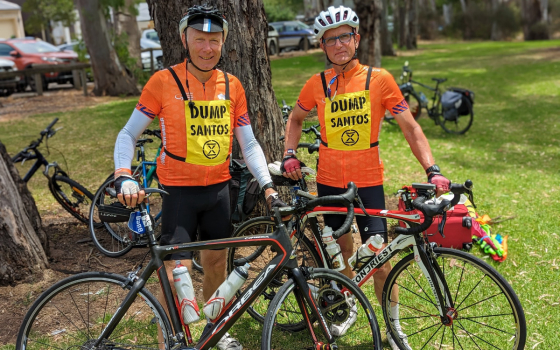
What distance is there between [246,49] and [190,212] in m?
2.24

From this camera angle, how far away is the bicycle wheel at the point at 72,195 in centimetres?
650

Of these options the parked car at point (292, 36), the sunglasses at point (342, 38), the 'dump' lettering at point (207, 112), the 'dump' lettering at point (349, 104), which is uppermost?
the parked car at point (292, 36)

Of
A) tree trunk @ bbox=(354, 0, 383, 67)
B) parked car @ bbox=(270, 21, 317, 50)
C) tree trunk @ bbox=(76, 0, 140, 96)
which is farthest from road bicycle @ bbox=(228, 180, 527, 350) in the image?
parked car @ bbox=(270, 21, 317, 50)

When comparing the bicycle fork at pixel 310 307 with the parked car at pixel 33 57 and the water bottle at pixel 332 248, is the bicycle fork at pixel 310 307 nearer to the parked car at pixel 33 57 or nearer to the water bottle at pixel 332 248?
the water bottle at pixel 332 248

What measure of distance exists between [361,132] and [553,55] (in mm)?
24373

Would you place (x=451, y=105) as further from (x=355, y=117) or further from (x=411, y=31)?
(x=411, y=31)

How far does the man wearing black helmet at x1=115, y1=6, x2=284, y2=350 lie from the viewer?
330 centimetres

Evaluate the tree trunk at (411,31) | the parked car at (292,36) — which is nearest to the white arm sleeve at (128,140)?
the parked car at (292,36)

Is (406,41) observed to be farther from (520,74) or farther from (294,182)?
(294,182)

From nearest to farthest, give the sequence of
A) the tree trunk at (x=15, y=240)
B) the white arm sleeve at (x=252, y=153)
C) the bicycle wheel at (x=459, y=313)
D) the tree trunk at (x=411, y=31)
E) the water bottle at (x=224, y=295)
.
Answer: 1. the water bottle at (x=224, y=295)
2. the bicycle wheel at (x=459, y=313)
3. the white arm sleeve at (x=252, y=153)
4. the tree trunk at (x=15, y=240)
5. the tree trunk at (x=411, y=31)

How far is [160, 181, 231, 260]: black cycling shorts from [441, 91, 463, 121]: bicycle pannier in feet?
29.4

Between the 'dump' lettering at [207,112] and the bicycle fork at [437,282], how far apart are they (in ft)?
4.77

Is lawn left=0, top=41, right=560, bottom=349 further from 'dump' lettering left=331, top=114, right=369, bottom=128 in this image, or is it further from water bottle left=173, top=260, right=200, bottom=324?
'dump' lettering left=331, top=114, right=369, bottom=128

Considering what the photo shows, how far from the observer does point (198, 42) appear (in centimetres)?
329
